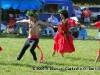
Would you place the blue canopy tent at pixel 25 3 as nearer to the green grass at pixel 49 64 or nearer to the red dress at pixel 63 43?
the green grass at pixel 49 64

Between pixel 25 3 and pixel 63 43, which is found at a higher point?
pixel 25 3

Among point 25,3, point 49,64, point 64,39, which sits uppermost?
point 25,3

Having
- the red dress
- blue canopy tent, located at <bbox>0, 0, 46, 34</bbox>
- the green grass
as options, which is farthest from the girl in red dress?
blue canopy tent, located at <bbox>0, 0, 46, 34</bbox>

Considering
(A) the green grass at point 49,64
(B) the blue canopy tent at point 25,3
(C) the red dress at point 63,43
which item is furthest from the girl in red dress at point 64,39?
(B) the blue canopy tent at point 25,3

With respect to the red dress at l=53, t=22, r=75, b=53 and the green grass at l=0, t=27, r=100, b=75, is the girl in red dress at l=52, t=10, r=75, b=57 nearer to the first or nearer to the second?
the red dress at l=53, t=22, r=75, b=53

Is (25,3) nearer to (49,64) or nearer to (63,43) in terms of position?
(63,43)

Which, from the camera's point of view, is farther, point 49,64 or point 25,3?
point 25,3

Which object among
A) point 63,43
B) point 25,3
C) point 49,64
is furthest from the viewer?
point 25,3

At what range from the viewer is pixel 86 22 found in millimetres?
32500

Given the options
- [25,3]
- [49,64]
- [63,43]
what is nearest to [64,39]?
[63,43]

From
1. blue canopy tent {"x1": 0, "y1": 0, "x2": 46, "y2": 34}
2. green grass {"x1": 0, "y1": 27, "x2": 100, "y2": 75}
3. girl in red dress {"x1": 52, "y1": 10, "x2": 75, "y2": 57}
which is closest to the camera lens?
green grass {"x1": 0, "y1": 27, "x2": 100, "y2": 75}

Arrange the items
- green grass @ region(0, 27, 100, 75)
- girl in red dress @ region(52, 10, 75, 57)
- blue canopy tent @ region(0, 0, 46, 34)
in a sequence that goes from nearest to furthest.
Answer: green grass @ region(0, 27, 100, 75), girl in red dress @ region(52, 10, 75, 57), blue canopy tent @ region(0, 0, 46, 34)

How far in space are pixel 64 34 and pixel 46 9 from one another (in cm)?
2089

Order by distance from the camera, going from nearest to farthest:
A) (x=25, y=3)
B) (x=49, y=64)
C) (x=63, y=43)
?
(x=49, y=64), (x=63, y=43), (x=25, y=3)
